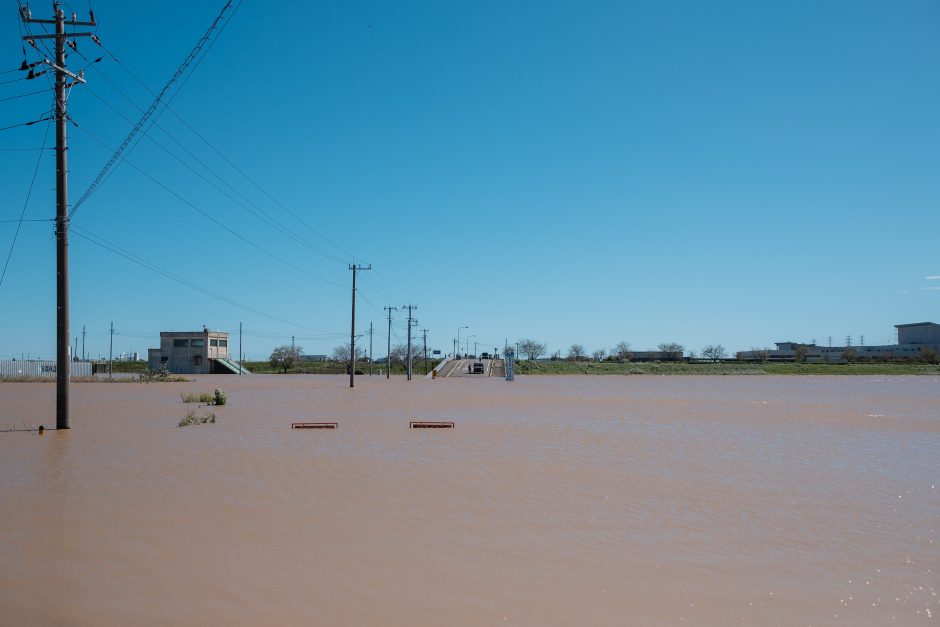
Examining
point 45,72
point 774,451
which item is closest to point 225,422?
point 45,72

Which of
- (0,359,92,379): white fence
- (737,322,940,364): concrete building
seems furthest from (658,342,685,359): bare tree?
(0,359,92,379): white fence

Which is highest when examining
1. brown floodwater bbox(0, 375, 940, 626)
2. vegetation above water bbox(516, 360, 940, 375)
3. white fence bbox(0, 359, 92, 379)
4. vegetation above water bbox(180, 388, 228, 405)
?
white fence bbox(0, 359, 92, 379)

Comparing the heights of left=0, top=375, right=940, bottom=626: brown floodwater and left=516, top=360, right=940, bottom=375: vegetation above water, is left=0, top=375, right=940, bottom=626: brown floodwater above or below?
above

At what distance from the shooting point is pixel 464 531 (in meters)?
7.45

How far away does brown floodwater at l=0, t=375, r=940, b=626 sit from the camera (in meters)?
5.20

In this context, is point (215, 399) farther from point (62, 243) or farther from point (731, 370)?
point (731, 370)

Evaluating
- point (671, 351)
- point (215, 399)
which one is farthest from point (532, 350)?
point (215, 399)

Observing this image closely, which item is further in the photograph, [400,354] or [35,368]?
[400,354]

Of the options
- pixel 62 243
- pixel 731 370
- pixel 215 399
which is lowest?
pixel 731 370

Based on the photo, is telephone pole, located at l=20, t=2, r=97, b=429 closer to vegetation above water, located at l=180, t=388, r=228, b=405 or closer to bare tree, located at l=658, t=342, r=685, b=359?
vegetation above water, located at l=180, t=388, r=228, b=405

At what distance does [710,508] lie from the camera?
28.7 feet

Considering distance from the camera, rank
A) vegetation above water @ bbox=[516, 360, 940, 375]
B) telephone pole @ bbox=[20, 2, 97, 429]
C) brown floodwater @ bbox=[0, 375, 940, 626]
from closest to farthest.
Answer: brown floodwater @ bbox=[0, 375, 940, 626], telephone pole @ bbox=[20, 2, 97, 429], vegetation above water @ bbox=[516, 360, 940, 375]

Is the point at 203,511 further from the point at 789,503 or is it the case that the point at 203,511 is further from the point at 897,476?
the point at 897,476

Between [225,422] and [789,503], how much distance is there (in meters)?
15.9
